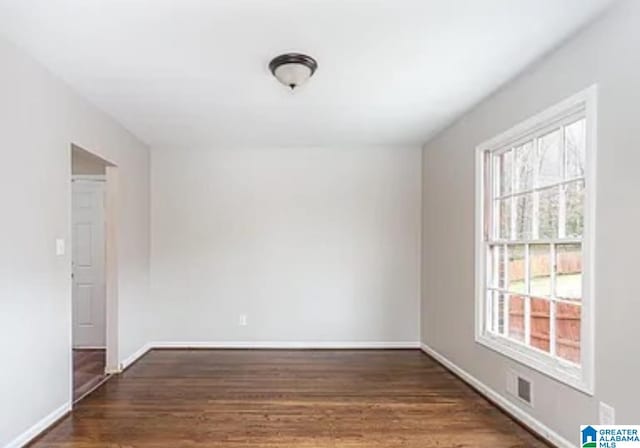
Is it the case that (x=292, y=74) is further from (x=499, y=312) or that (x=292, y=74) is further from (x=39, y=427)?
(x=39, y=427)

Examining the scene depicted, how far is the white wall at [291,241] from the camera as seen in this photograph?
577cm

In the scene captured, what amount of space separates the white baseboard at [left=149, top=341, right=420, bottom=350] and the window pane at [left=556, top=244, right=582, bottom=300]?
3.02m

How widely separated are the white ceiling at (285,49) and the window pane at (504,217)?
881mm

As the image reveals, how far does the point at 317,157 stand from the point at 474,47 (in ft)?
10.2

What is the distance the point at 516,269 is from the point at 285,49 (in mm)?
2330

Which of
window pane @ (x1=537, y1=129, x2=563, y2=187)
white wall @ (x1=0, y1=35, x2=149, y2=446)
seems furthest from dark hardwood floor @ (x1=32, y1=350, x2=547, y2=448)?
window pane @ (x1=537, y1=129, x2=563, y2=187)

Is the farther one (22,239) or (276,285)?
(276,285)

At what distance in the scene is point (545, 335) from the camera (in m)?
3.14

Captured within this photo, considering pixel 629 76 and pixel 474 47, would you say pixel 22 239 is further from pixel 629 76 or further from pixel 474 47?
pixel 629 76

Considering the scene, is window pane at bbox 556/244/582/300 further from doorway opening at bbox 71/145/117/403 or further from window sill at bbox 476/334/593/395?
doorway opening at bbox 71/145/117/403

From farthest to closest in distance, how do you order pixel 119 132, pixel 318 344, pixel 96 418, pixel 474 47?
pixel 318 344, pixel 119 132, pixel 96 418, pixel 474 47

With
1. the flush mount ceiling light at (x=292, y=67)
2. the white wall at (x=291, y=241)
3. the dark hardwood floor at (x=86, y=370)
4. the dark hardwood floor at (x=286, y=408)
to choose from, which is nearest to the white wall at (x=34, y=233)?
the dark hardwood floor at (x=286, y=408)

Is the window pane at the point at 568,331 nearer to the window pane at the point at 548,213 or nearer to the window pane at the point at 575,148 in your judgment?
the window pane at the point at 548,213

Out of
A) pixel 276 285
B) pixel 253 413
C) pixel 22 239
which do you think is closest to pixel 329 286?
pixel 276 285
